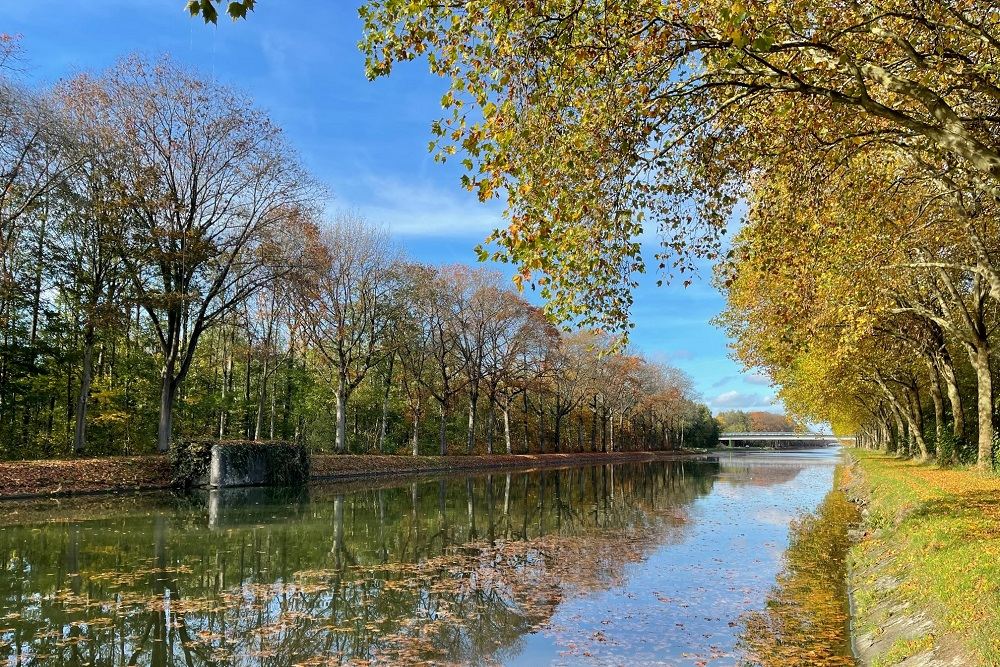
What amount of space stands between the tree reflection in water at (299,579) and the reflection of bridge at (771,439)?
134m

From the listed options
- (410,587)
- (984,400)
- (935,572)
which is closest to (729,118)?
(935,572)

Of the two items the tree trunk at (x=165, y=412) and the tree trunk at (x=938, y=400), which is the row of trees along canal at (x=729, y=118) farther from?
the tree trunk at (x=165, y=412)

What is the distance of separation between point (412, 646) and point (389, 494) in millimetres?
20756

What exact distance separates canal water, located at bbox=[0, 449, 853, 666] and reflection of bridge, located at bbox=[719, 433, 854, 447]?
13446 cm

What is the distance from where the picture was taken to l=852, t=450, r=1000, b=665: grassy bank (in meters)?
6.32

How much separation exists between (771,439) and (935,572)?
537ft

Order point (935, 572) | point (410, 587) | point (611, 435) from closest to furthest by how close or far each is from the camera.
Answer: point (935, 572) < point (410, 587) < point (611, 435)

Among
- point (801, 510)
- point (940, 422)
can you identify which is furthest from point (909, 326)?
point (801, 510)

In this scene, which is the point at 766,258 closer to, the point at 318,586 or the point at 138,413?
the point at 318,586

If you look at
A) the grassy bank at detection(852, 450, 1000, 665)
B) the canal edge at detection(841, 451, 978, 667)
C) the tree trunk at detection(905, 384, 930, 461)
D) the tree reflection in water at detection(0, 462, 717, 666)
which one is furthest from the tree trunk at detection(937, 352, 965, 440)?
the canal edge at detection(841, 451, 978, 667)

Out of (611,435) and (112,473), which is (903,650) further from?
(611,435)

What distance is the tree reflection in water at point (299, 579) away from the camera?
804cm

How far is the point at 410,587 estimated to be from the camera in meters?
11.1

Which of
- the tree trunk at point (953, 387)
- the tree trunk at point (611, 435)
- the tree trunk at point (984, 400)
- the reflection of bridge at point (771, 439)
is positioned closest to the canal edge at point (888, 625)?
the tree trunk at point (984, 400)
